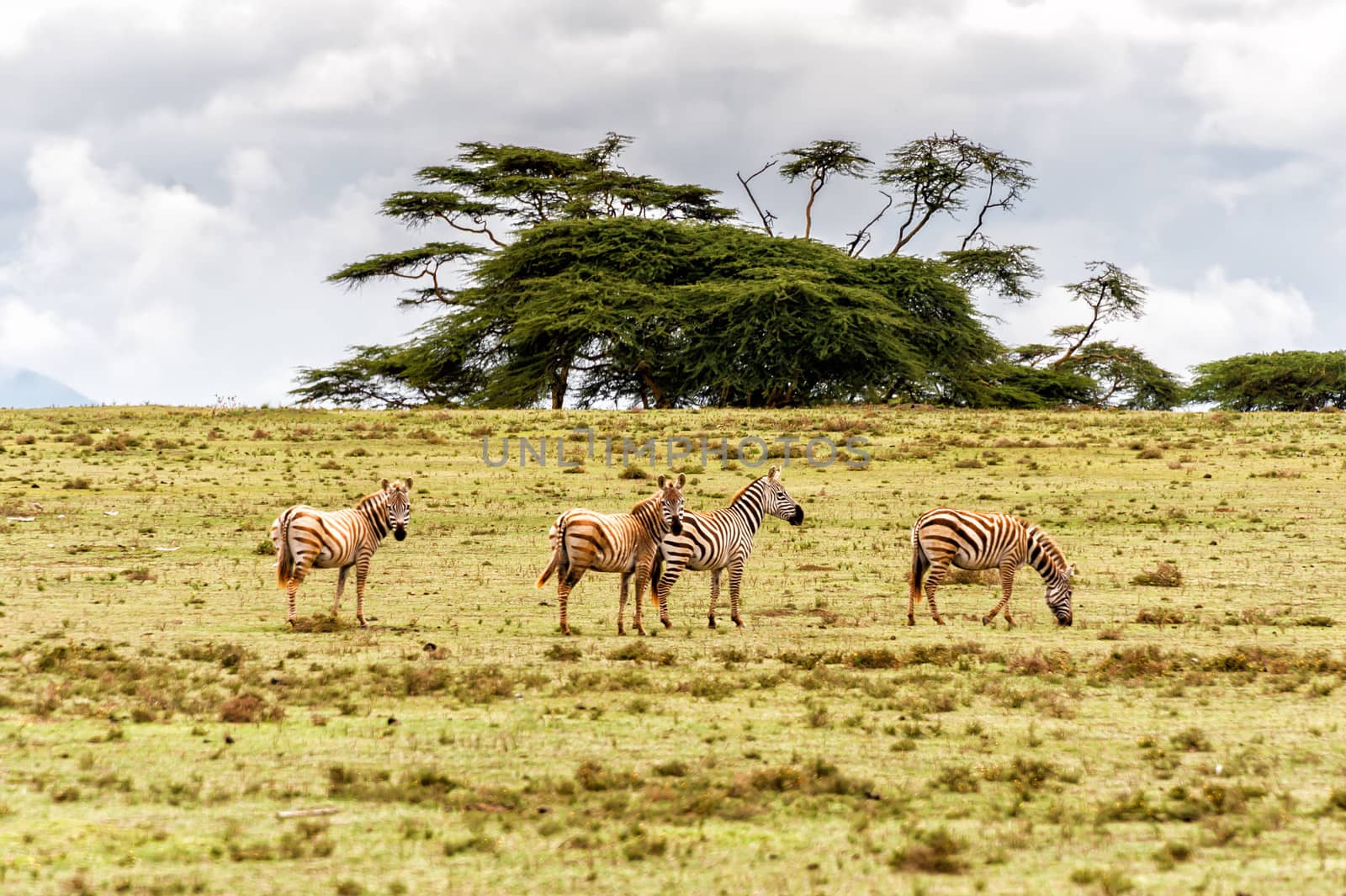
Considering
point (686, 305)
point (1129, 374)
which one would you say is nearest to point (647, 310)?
point (686, 305)

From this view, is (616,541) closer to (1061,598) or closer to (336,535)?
(336,535)

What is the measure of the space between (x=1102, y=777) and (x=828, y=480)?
1087 inches

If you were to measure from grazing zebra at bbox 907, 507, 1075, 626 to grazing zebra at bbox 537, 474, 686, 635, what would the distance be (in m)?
3.67

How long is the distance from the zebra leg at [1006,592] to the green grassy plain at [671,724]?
394 mm

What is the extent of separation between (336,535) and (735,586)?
17.3 feet

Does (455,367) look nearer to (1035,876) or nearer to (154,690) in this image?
(154,690)

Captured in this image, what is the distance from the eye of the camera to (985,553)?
19.2 metres

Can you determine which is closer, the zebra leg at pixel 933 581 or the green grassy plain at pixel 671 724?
the green grassy plain at pixel 671 724

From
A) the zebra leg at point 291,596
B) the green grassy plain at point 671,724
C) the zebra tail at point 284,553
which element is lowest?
the green grassy plain at point 671,724

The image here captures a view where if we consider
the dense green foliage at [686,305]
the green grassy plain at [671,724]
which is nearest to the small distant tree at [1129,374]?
the dense green foliage at [686,305]

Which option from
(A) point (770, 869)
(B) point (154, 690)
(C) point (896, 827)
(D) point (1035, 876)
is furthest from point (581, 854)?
(B) point (154, 690)

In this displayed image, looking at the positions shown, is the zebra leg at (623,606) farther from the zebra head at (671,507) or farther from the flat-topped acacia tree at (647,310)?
the flat-topped acacia tree at (647,310)

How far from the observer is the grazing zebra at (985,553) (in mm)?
19062

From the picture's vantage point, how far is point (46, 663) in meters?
14.9
